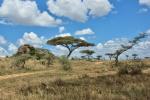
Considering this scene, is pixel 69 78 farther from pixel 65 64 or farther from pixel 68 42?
pixel 68 42

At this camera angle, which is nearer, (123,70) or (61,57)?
(123,70)

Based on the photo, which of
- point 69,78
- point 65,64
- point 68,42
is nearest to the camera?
point 69,78

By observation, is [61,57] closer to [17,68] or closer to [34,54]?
[17,68]

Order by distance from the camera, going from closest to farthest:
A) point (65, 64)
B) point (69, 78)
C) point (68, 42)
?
point (69, 78) < point (65, 64) < point (68, 42)

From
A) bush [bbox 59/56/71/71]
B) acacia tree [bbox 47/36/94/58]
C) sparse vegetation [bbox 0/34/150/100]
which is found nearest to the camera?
sparse vegetation [bbox 0/34/150/100]

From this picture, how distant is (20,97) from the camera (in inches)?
520

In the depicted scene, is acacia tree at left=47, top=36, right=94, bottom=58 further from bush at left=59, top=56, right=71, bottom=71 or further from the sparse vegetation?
bush at left=59, top=56, right=71, bottom=71

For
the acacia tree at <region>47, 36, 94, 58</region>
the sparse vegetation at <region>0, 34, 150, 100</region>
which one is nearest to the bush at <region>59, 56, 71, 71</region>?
the sparse vegetation at <region>0, 34, 150, 100</region>

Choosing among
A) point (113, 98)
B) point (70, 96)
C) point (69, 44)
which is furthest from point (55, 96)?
point (69, 44)

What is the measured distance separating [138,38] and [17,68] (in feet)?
53.3

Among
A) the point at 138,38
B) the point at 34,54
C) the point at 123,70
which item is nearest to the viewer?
the point at 123,70

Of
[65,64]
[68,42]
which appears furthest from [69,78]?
[68,42]

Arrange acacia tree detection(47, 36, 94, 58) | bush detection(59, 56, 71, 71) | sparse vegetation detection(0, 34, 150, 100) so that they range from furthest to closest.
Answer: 1. acacia tree detection(47, 36, 94, 58)
2. bush detection(59, 56, 71, 71)
3. sparse vegetation detection(0, 34, 150, 100)

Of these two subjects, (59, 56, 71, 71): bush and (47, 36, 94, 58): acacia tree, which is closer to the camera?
(59, 56, 71, 71): bush
